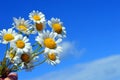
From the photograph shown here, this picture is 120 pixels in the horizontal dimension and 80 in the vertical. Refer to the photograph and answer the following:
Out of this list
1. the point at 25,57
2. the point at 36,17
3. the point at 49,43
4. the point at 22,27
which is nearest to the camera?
the point at 25,57

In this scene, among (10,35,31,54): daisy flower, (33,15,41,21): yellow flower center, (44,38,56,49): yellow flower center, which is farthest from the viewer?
(33,15,41,21): yellow flower center

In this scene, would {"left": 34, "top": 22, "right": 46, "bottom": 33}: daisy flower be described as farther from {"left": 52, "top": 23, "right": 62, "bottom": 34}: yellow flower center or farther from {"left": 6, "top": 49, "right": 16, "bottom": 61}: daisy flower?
{"left": 6, "top": 49, "right": 16, "bottom": 61}: daisy flower

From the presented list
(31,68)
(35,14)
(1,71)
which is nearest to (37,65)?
(31,68)

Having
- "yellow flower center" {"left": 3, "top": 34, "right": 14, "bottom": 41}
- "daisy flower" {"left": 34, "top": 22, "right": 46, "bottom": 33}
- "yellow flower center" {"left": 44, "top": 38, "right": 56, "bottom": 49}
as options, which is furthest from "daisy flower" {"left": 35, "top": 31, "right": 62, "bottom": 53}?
"yellow flower center" {"left": 3, "top": 34, "right": 14, "bottom": 41}

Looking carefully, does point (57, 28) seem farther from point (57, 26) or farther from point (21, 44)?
point (21, 44)

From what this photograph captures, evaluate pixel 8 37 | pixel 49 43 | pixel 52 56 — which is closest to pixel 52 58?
pixel 52 56

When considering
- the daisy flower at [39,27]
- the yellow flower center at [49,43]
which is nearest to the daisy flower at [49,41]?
the yellow flower center at [49,43]
